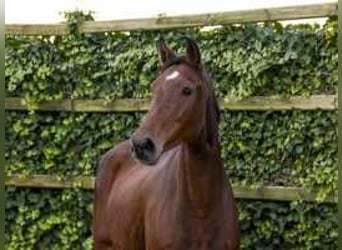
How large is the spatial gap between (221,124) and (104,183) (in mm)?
828

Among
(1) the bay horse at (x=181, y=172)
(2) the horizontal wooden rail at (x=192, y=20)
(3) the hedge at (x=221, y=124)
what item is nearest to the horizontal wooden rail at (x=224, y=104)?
(3) the hedge at (x=221, y=124)

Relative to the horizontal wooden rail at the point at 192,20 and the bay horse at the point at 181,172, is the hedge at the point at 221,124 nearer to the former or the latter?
the horizontal wooden rail at the point at 192,20

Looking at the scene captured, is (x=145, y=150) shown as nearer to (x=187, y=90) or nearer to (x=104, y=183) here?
(x=187, y=90)

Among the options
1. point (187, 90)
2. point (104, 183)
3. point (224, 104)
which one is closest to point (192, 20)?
point (224, 104)

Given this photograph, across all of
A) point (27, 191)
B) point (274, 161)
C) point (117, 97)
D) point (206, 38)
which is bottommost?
point (27, 191)

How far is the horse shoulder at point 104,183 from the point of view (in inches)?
171

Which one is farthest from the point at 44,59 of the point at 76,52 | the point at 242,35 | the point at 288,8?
the point at 288,8

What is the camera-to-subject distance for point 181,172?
3336 mm

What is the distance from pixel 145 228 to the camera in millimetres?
3574

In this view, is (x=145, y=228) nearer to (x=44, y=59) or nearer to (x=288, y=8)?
(x=288, y=8)

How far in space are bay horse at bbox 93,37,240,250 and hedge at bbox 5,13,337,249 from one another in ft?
3.02

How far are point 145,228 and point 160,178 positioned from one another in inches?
10.4

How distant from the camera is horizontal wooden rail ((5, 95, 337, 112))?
4.13 meters

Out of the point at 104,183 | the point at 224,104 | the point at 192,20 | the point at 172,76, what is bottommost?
the point at 104,183
